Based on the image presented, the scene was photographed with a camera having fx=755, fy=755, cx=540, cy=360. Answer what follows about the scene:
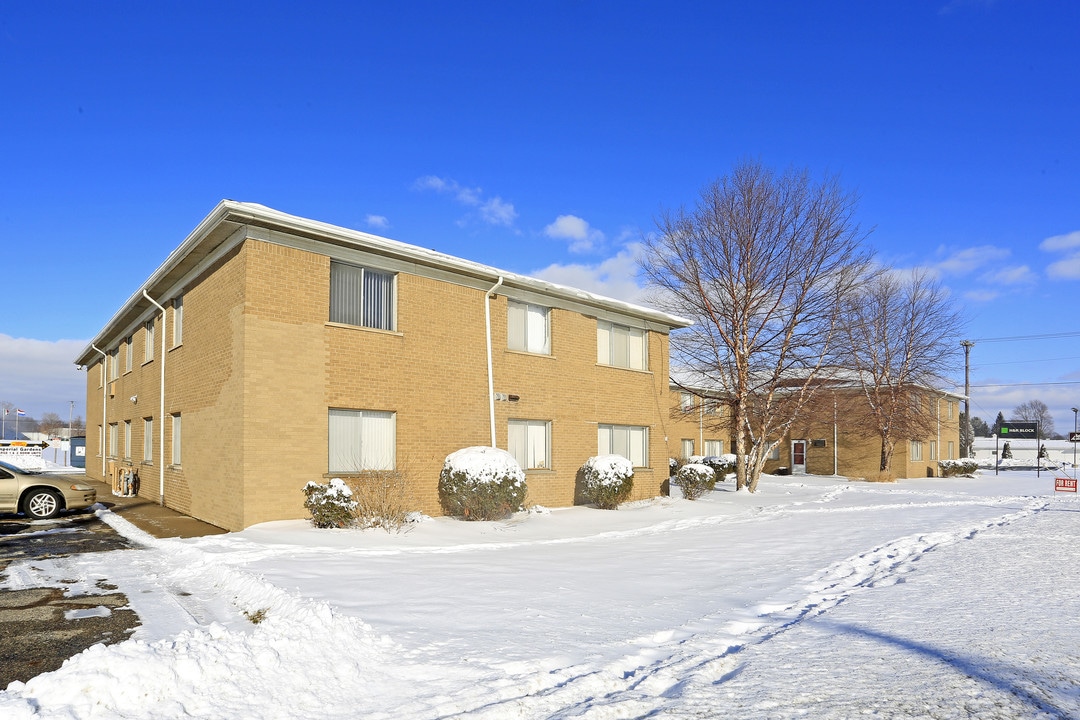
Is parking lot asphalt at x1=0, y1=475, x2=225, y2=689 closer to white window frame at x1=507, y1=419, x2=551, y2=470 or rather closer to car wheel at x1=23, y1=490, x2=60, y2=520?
car wheel at x1=23, y1=490, x2=60, y2=520

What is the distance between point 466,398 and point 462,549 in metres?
5.54

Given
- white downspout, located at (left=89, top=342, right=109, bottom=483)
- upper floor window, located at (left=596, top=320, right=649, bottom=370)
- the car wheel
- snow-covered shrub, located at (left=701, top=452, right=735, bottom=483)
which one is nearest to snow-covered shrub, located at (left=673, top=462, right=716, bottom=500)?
upper floor window, located at (left=596, top=320, right=649, bottom=370)

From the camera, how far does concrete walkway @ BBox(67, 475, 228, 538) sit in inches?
526

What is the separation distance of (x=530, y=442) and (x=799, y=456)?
28.5m

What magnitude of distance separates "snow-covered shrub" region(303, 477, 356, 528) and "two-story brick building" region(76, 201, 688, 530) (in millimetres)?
867

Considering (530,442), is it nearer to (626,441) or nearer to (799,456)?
(626,441)

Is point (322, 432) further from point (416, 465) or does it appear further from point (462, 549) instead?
point (462, 549)

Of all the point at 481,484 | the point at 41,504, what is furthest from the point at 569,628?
the point at 41,504

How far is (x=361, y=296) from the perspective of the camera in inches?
608

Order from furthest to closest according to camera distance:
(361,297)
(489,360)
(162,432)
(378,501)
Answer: (162,432) < (489,360) < (361,297) < (378,501)

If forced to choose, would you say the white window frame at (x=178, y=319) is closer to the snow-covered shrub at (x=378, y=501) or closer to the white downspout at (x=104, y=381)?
the snow-covered shrub at (x=378, y=501)

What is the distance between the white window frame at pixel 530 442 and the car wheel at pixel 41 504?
980 centimetres

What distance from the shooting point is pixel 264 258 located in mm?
13836

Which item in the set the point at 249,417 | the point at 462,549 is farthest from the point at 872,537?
the point at 249,417
